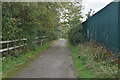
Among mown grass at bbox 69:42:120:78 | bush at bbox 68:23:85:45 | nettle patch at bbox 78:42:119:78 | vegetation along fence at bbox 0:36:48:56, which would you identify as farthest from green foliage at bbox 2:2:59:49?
bush at bbox 68:23:85:45

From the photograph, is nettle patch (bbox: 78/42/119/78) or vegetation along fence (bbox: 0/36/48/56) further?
vegetation along fence (bbox: 0/36/48/56)

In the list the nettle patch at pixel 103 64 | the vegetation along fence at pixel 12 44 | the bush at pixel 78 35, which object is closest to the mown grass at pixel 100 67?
the nettle patch at pixel 103 64

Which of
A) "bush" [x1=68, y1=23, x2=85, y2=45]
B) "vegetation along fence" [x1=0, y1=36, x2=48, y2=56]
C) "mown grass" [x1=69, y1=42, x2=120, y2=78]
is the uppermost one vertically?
"bush" [x1=68, y1=23, x2=85, y2=45]

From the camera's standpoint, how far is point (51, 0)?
42.7 feet

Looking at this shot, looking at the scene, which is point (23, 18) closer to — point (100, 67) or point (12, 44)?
point (12, 44)

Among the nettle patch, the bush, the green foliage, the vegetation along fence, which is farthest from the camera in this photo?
the bush

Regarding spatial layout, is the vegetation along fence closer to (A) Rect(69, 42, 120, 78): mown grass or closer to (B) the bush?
(A) Rect(69, 42, 120, 78): mown grass

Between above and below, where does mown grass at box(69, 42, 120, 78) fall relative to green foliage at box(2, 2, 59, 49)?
below

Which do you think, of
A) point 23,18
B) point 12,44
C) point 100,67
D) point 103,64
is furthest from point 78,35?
point 100,67

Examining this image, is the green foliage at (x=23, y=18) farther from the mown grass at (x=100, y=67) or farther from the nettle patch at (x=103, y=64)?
the nettle patch at (x=103, y=64)

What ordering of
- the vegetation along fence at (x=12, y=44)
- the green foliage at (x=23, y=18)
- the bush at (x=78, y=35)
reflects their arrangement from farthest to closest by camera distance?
the bush at (x=78, y=35) < the vegetation along fence at (x=12, y=44) < the green foliage at (x=23, y=18)

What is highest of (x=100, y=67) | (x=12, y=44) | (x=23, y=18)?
(x=23, y=18)

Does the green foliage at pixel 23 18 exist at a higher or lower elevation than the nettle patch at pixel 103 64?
higher

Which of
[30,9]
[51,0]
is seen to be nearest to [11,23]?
[30,9]
